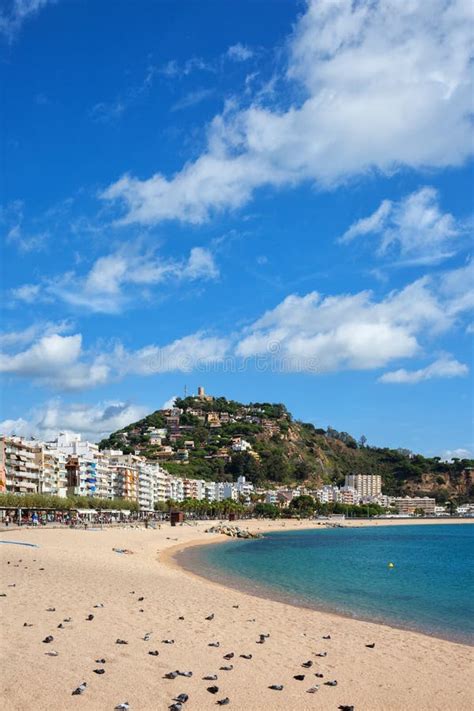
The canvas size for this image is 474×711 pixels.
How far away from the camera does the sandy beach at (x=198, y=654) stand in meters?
11.5

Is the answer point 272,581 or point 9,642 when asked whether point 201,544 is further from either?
point 9,642

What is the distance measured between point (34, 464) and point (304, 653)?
4142 inches

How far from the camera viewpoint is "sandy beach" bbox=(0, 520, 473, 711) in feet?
37.6

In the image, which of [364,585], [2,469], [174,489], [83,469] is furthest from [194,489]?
[364,585]

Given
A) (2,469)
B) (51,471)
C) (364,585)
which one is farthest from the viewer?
(51,471)

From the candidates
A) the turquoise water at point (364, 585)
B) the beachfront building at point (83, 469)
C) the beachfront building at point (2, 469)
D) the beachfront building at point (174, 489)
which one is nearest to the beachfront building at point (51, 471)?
the beachfront building at point (83, 469)

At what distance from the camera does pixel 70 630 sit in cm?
1568

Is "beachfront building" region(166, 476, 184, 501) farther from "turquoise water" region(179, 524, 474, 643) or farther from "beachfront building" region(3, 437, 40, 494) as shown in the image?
"turquoise water" region(179, 524, 474, 643)

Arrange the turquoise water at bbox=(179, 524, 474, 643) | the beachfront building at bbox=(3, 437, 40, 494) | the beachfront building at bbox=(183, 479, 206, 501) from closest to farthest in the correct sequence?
the turquoise water at bbox=(179, 524, 474, 643) < the beachfront building at bbox=(3, 437, 40, 494) < the beachfront building at bbox=(183, 479, 206, 501)

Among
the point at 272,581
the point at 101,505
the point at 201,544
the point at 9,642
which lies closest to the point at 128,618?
the point at 9,642

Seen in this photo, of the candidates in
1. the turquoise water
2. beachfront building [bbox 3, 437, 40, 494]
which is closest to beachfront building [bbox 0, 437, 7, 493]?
beachfront building [bbox 3, 437, 40, 494]

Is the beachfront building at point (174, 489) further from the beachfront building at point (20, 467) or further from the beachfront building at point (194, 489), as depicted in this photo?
the beachfront building at point (20, 467)

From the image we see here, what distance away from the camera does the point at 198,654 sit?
47.4ft

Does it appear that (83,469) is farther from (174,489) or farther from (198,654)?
(198,654)
